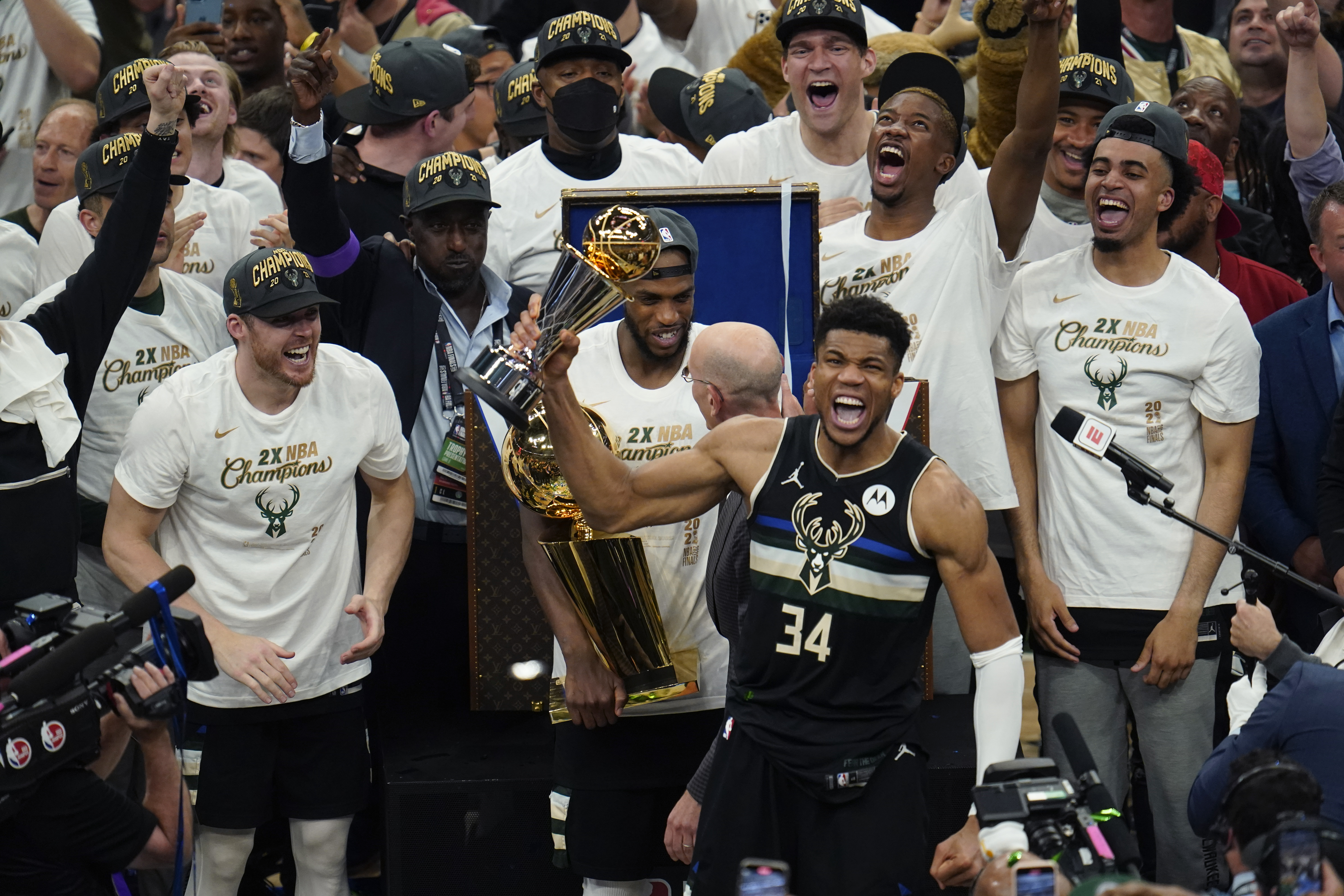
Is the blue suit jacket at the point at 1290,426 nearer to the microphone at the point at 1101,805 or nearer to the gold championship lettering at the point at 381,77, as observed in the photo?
the microphone at the point at 1101,805

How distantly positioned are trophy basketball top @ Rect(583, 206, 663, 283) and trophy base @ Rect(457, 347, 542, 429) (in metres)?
0.31

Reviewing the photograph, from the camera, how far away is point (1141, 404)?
491 cm

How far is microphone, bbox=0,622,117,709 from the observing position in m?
3.35

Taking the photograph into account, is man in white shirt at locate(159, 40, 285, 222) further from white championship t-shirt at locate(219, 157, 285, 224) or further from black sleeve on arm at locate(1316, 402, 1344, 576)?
black sleeve on arm at locate(1316, 402, 1344, 576)

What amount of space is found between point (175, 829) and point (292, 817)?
80 cm

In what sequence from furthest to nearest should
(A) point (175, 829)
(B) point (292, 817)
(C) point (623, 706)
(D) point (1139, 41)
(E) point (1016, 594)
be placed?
(D) point (1139, 41)
(E) point (1016, 594)
(B) point (292, 817)
(C) point (623, 706)
(A) point (175, 829)

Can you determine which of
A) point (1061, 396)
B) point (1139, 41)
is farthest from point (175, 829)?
point (1139, 41)

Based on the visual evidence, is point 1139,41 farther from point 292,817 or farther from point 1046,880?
point 1046,880

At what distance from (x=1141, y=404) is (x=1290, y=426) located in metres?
0.75

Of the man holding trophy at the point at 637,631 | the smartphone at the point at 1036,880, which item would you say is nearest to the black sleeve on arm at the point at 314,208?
the man holding trophy at the point at 637,631

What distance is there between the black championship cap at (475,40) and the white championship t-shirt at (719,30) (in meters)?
1.01

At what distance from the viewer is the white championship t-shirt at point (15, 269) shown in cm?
553

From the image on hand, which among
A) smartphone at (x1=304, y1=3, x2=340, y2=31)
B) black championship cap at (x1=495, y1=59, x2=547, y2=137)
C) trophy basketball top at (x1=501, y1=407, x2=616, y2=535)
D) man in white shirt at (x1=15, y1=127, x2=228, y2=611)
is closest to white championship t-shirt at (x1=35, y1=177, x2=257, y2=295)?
man in white shirt at (x1=15, y1=127, x2=228, y2=611)

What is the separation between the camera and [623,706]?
4.68 meters
